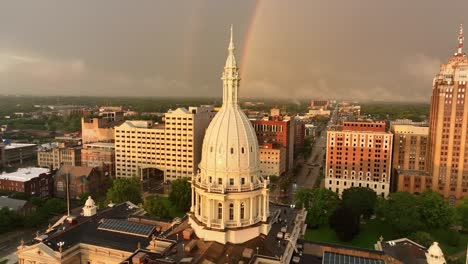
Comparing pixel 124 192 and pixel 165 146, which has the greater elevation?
pixel 165 146

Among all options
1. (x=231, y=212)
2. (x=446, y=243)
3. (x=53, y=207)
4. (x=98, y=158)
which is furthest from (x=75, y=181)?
(x=446, y=243)

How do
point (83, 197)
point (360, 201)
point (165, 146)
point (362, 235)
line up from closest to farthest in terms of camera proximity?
point (362, 235) < point (360, 201) < point (83, 197) < point (165, 146)

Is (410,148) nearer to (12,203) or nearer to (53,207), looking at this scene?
(53,207)

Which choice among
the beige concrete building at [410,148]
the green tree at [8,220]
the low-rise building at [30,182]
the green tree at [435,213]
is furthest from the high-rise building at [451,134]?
the low-rise building at [30,182]

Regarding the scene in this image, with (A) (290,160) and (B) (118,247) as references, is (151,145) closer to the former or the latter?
(A) (290,160)

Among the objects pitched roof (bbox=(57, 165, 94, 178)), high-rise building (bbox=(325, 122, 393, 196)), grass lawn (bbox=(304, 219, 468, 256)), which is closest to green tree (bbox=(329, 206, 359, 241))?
grass lawn (bbox=(304, 219, 468, 256))

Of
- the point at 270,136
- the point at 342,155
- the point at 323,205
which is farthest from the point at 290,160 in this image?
the point at 323,205
